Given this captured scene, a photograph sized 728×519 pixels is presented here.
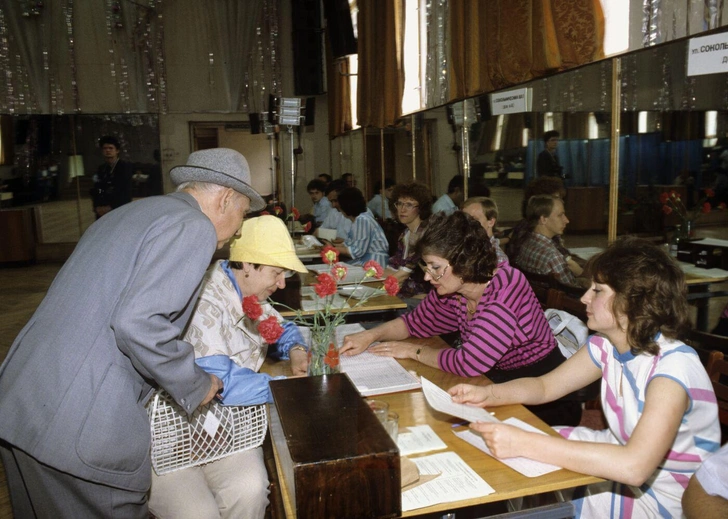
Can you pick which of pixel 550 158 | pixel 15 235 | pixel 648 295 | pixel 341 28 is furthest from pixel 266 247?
pixel 15 235

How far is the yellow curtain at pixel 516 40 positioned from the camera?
3029 millimetres

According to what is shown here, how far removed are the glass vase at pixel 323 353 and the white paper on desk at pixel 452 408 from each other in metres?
0.30

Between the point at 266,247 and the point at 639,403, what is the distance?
4.09 ft

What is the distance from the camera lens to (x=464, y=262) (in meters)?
2.14

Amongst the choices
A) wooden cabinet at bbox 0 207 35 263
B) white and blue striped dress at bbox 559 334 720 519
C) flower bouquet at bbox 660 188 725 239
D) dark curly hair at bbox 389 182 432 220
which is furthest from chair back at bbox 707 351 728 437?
wooden cabinet at bbox 0 207 35 263

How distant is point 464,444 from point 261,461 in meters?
0.76

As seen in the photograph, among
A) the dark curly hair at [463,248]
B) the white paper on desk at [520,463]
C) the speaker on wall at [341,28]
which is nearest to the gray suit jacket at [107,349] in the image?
the white paper on desk at [520,463]

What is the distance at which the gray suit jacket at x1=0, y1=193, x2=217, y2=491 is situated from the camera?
4.60 ft

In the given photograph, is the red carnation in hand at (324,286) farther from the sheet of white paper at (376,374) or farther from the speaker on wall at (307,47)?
the speaker on wall at (307,47)

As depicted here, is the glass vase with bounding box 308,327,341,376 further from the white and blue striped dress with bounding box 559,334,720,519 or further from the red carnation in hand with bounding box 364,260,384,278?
the white and blue striped dress with bounding box 559,334,720,519

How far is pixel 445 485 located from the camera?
4.46 ft

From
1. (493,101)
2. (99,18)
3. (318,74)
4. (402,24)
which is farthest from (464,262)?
(99,18)

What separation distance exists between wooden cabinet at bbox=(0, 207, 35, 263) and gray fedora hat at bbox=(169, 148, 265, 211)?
949cm

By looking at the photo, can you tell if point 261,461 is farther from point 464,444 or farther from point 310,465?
point 310,465
